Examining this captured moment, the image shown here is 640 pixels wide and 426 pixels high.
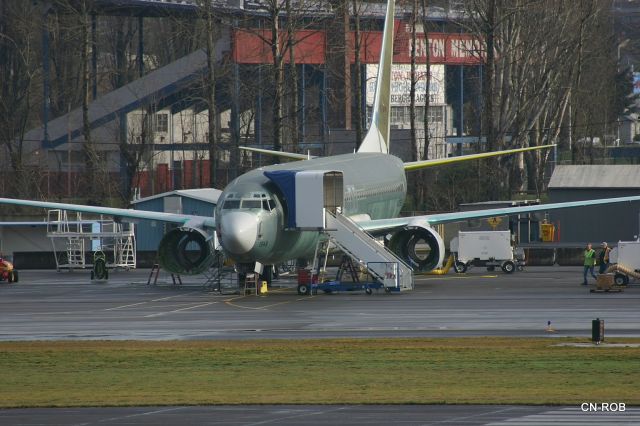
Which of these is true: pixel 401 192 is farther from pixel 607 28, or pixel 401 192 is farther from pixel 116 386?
pixel 607 28

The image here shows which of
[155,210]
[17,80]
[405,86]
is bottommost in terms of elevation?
[155,210]

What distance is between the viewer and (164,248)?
171 feet

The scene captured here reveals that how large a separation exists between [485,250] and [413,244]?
23.2 ft

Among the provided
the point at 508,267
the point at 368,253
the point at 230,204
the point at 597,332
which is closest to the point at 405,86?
the point at 508,267

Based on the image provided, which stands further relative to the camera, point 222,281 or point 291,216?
point 222,281

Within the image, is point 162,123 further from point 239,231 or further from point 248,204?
point 239,231

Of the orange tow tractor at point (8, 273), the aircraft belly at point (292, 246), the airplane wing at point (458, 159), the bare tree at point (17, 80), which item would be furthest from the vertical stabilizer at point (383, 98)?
the bare tree at point (17, 80)

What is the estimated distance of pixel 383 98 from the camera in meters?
68.9

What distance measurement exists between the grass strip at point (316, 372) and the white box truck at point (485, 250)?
26594 mm

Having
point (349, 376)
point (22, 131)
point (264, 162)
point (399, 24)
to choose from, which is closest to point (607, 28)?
point (399, 24)

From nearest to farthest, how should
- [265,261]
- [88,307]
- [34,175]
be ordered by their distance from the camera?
[88,307]
[265,261]
[34,175]

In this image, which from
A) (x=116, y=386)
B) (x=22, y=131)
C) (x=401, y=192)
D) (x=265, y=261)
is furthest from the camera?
(x=22, y=131)

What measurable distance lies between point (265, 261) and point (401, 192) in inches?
639

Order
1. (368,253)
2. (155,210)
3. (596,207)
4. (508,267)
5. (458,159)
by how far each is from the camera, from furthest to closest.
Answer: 1. (155,210)
2. (596,207)
3. (508,267)
4. (458,159)
5. (368,253)
